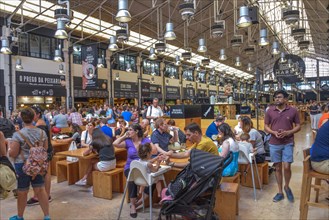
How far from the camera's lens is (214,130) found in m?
6.17

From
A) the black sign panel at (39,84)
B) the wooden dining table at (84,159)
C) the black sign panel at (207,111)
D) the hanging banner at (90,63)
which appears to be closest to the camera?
the wooden dining table at (84,159)

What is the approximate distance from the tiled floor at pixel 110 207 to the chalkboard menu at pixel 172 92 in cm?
2361

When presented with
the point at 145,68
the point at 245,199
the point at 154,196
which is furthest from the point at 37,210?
the point at 145,68

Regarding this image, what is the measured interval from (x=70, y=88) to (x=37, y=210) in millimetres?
14964

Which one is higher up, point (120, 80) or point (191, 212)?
point (120, 80)

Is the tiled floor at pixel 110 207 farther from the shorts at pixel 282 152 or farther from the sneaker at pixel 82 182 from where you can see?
the shorts at pixel 282 152

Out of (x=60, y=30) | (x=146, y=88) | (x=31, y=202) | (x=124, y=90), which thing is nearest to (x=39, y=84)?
(x=124, y=90)

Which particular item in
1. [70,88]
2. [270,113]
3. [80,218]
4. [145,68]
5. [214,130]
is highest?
[145,68]

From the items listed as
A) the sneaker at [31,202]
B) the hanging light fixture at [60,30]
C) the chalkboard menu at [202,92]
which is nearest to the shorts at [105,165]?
the sneaker at [31,202]

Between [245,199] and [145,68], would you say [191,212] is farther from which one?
[145,68]

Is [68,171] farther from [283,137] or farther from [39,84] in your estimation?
[39,84]

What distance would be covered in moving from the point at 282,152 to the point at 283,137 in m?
0.24

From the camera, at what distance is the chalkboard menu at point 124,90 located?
22078 millimetres

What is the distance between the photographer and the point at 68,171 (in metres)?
5.35
